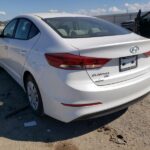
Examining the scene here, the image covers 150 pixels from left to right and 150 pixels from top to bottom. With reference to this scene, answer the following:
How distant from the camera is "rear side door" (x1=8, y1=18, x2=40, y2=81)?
4.68 m

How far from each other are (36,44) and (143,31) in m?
9.58

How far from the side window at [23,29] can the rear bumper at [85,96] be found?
1.30 metres

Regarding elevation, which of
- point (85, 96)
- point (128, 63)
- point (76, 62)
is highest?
point (76, 62)

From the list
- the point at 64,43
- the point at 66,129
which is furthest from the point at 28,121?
the point at 64,43

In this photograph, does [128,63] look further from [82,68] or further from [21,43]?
[21,43]

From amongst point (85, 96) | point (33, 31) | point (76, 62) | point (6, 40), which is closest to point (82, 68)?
point (76, 62)

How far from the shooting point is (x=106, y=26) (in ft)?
15.9

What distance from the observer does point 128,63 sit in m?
3.97

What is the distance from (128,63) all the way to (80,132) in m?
1.22

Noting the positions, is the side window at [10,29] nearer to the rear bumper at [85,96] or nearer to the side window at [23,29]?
the side window at [23,29]

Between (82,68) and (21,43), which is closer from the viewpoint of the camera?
(82,68)

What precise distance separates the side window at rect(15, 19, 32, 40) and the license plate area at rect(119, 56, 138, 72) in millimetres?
1856

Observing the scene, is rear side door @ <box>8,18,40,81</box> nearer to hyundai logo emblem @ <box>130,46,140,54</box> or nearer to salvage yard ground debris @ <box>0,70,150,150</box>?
salvage yard ground debris @ <box>0,70,150,150</box>

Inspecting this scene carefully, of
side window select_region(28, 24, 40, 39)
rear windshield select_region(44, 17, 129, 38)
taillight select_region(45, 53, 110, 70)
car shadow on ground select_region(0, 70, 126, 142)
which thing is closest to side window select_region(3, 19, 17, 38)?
side window select_region(28, 24, 40, 39)
